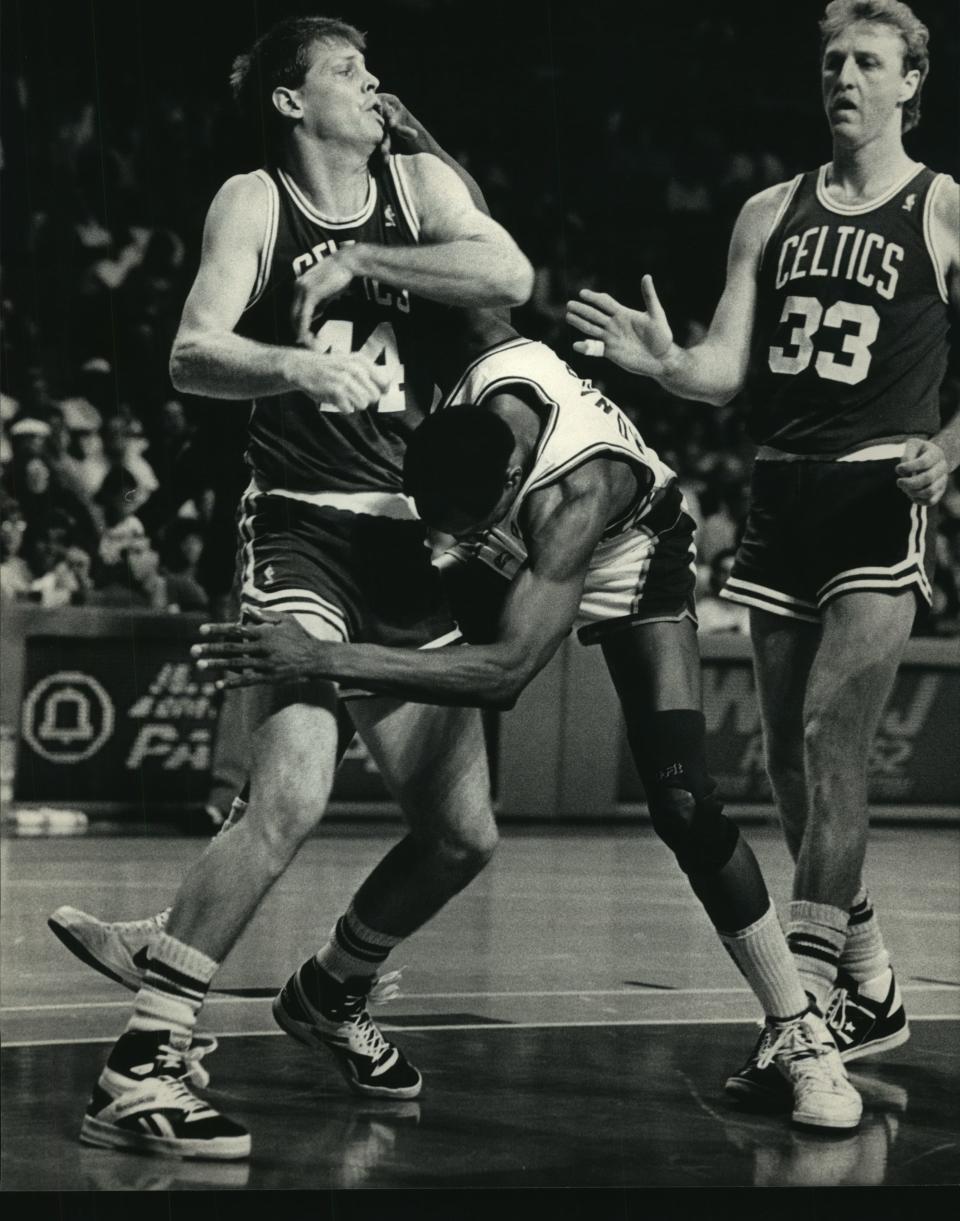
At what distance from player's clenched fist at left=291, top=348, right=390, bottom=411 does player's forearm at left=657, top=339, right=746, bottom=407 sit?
2.62 ft

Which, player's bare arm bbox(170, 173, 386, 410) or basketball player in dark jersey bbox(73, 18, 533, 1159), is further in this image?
player's bare arm bbox(170, 173, 386, 410)

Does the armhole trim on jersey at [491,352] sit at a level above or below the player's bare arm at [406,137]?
A: below

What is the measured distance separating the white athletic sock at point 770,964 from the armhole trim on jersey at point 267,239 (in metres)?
1.60

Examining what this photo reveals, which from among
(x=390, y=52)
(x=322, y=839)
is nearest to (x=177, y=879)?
(x=322, y=839)

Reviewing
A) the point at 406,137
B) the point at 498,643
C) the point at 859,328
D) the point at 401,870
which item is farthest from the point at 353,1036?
the point at 406,137

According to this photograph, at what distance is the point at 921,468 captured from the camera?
13.0 ft

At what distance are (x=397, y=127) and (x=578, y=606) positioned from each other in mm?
1274

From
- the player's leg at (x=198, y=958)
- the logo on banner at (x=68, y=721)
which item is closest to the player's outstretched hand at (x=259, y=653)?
the player's leg at (x=198, y=958)

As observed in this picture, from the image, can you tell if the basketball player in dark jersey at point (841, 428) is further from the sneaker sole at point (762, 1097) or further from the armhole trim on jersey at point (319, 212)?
the armhole trim on jersey at point (319, 212)

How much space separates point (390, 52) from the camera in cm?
923

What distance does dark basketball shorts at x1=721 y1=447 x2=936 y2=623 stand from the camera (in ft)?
13.3

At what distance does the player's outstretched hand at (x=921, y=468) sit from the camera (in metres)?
3.96

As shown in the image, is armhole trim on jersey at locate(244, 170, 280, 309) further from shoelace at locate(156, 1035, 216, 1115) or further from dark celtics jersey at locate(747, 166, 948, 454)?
shoelace at locate(156, 1035, 216, 1115)

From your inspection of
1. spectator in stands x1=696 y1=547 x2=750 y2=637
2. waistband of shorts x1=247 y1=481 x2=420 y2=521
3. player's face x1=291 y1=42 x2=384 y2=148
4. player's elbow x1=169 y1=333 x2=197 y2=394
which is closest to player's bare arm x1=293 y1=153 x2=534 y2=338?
player's face x1=291 y1=42 x2=384 y2=148
